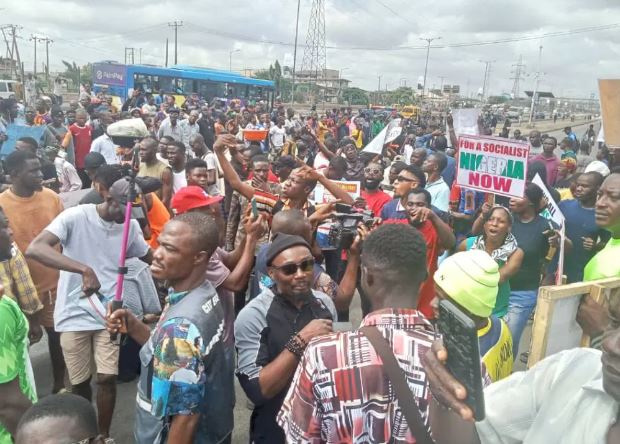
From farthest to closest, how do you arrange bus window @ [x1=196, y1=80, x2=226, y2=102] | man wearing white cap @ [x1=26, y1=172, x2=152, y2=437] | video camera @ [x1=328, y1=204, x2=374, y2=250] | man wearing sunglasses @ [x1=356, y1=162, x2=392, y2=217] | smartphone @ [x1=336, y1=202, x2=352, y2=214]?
bus window @ [x1=196, y1=80, x2=226, y2=102], man wearing sunglasses @ [x1=356, y1=162, x2=392, y2=217], smartphone @ [x1=336, y1=202, x2=352, y2=214], man wearing white cap @ [x1=26, y1=172, x2=152, y2=437], video camera @ [x1=328, y1=204, x2=374, y2=250]

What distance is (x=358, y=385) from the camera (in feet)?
5.35

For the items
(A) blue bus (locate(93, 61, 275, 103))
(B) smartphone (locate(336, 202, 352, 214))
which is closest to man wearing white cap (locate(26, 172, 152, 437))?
(B) smartphone (locate(336, 202, 352, 214))

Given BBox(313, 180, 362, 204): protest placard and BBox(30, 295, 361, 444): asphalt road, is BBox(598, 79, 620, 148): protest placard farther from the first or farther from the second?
BBox(30, 295, 361, 444): asphalt road

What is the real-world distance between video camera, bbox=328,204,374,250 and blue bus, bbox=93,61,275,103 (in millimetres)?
23994

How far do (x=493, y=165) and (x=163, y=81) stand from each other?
2529 cm

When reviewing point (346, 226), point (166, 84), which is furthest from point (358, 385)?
point (166, 84)

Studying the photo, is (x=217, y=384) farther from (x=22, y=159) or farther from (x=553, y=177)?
(x=553, y=177)

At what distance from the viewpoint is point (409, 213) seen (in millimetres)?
4035

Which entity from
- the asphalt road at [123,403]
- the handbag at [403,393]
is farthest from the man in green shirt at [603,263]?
the asphalt road at [123,403]

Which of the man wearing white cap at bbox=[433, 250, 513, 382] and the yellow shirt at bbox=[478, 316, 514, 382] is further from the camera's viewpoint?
the yellow shirt at bbox=[478, 316, 514, 382]

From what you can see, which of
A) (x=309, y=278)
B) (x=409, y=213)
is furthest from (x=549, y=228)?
(x=309, y=278)

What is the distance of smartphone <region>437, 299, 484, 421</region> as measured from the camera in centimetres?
125

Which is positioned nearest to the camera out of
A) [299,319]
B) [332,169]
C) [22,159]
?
[299,319]

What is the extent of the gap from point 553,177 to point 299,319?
8129 millimetres
